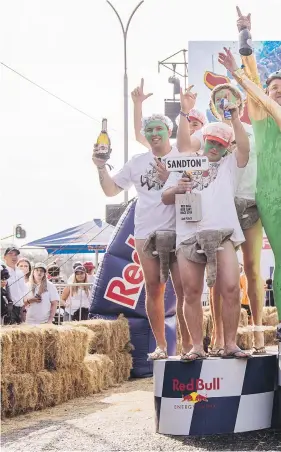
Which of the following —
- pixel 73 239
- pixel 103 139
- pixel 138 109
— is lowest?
pixel 103 139

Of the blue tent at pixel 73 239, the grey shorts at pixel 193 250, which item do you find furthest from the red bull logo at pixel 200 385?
the blue tent at pixel 73 239

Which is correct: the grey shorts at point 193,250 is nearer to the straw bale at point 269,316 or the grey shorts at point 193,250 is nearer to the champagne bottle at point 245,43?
the champagne bottle at point 245,43

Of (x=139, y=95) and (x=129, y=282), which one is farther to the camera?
(x=129, y=282)

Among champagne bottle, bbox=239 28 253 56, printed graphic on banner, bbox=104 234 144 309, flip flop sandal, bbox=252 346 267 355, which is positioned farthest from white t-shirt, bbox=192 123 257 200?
printed graphic on banner, bbox=104 234 144 309

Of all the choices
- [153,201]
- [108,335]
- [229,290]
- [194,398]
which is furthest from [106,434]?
[108,335]

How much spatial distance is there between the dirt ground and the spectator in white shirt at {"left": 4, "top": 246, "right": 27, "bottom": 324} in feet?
5.14

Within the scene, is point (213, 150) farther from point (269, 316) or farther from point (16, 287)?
point (269, 316)

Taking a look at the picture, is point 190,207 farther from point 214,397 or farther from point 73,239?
point 73,239

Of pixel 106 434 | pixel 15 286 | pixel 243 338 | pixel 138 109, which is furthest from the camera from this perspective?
pixel 243 338

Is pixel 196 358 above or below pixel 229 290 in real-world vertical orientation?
below

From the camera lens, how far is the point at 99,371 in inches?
328

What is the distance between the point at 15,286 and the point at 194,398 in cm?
412

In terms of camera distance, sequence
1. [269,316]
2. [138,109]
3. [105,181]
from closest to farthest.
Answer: [105,181], [138,109], [269,316]

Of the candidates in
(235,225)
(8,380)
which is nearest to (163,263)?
(235,225)
